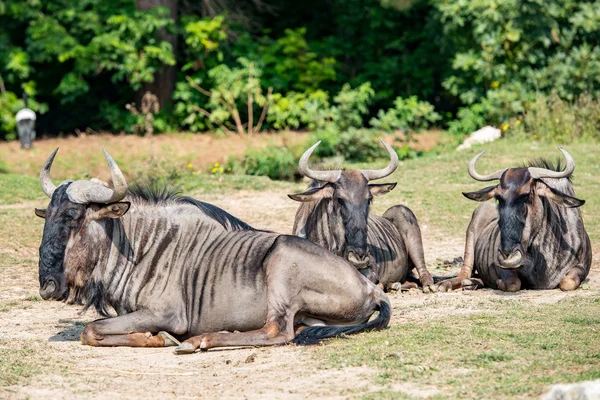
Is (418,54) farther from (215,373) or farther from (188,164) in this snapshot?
(215,373)

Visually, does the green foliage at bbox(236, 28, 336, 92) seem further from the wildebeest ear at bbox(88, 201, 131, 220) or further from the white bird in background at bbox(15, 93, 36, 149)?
the wildebeest ear at bbox(88, 201, 131, 220)

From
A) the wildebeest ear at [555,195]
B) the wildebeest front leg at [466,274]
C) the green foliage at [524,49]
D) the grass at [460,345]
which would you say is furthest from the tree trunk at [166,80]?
the wildebeest ear at [555,195]

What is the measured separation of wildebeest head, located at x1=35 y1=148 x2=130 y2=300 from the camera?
7.59 meters

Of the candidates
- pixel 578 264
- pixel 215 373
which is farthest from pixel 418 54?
pixel 215 373

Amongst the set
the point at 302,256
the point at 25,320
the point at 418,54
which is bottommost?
the point at 25,320

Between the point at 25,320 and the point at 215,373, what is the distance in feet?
9.15

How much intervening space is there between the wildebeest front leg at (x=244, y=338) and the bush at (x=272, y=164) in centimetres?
1200

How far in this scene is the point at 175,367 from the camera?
6.96 m

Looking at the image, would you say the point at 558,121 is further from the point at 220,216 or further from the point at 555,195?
the point at 220,216

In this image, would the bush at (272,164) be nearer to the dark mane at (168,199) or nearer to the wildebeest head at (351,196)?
the wildebeest head at (351,196)

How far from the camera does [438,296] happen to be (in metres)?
9.77

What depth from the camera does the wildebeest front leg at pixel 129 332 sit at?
763 centimetres

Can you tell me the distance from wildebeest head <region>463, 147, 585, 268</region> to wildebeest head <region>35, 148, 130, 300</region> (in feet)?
12.4

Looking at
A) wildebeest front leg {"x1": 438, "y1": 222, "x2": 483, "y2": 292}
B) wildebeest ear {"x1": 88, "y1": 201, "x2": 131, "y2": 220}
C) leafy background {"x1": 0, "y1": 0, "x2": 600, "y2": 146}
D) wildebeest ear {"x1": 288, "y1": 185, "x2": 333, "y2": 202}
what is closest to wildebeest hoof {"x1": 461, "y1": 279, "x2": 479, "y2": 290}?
wildebeest front leg {"x1": 438, "y1": 222, "x2": 483, "y2": 292}
